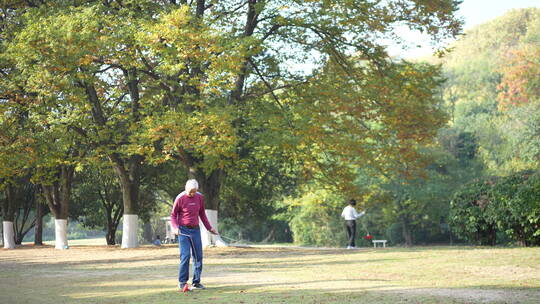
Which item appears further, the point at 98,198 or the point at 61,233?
the point at 98,198

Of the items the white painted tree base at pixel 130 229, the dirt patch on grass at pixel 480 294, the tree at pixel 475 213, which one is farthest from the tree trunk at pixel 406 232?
the dirt patch on grass at pixel 480 294

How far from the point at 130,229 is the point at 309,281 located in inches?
740

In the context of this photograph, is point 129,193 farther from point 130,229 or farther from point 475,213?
point 475,213

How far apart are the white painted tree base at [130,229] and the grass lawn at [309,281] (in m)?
9.45

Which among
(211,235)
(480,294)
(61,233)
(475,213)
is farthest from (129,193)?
(480,294)

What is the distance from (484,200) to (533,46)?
38.0m

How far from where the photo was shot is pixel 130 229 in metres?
30.6

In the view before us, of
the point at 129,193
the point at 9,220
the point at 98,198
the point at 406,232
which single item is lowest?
the point at 406,232

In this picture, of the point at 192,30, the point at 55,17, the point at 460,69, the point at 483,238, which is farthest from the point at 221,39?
the point at 460,69

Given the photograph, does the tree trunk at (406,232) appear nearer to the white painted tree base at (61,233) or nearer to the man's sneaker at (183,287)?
the white painted tree base at (61,233)

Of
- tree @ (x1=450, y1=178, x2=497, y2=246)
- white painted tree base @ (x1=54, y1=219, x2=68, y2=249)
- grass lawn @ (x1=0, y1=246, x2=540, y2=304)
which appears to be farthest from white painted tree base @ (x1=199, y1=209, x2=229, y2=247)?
white painted tree base @ (x1=54, y1=219, x2=68, y2=249)

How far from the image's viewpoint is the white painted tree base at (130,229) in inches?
1193

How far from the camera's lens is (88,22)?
23.7m

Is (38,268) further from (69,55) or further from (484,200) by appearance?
(484,200)
